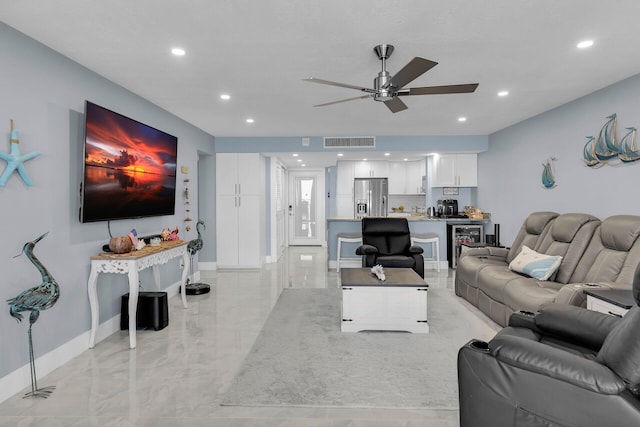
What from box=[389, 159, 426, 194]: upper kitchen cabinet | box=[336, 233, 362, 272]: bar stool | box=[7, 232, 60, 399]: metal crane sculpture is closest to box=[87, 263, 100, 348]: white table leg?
box=[7, 232, 60, 399]: metal crane sculpture

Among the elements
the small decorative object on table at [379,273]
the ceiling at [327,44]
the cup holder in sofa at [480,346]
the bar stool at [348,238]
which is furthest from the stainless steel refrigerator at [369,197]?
the cup holder in sofa at [480,346]

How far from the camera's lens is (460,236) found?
6730 mm

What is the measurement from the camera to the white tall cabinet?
6.63 meters

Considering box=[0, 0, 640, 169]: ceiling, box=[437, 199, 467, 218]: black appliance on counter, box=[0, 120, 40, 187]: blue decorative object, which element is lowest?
box=[437, 199, 467, 218]: black appliance on counter

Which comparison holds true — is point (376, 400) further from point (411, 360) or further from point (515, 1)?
point (515, 1)

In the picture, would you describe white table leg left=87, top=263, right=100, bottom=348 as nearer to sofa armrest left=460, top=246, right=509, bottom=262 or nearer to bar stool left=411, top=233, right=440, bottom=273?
sofa armrest left=460, top=246, right=509, bottom=262

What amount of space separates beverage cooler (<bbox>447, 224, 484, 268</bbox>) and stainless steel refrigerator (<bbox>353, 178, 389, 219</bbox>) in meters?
2.26

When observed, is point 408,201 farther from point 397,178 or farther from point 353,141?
point 353,141

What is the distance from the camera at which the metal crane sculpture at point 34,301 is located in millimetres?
2264

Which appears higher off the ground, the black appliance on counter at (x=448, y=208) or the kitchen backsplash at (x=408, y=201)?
the kitchen backsplash at (x=408, y=201)

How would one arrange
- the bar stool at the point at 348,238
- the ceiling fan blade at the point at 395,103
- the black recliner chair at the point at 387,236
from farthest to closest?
1. the bar stool at the point at 348,238
2. the black recliner chair at the point at 387,236
3. the ceiling fan blade at the point at 395,103

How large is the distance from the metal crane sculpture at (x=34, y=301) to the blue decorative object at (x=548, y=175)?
5318 millimetres

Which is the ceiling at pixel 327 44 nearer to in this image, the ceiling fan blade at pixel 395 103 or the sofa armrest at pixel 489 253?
the ceiling fan blade at pixel 395 103

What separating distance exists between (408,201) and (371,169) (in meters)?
1.30
